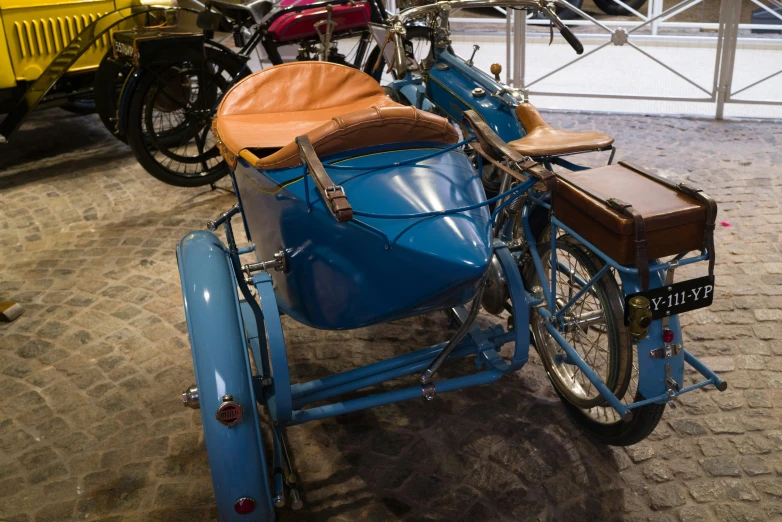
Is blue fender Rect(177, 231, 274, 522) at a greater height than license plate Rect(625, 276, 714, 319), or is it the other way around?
license plate Rect(625, 276, 714, 319)

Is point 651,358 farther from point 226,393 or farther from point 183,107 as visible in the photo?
point 183,107

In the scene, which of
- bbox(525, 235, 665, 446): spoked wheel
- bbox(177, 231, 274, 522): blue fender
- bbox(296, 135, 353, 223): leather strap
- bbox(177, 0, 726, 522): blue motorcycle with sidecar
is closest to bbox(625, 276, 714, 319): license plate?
bbox(177, 0, 726, 522): blue motorcycle with sidecar

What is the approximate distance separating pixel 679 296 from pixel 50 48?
17.0 ft

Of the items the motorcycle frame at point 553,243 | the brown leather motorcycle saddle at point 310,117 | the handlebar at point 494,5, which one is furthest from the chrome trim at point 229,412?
the handlebar at point 494,5

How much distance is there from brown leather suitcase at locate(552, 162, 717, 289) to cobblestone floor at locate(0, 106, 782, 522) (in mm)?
860

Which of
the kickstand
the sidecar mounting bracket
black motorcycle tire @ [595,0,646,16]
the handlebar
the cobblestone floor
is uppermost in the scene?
the handlebar

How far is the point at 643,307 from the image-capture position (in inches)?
83.7

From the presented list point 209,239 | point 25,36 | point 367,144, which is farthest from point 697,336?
point 25,36

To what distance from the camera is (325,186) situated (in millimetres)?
2148

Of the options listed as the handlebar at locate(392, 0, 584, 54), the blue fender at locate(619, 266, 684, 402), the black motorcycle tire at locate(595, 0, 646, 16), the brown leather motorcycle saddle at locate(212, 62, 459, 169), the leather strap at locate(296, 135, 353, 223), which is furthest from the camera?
the black motorcycle tire at locate(595, 0, 646, 16)

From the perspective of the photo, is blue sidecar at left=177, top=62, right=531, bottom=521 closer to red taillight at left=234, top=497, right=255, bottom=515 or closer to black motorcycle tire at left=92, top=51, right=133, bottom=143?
red taillight at left=234, top=497, right=255, bottom=515

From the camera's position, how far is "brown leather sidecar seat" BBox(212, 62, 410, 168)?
10.2ft

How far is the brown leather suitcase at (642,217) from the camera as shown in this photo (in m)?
2.15

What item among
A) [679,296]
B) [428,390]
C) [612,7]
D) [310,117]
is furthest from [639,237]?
[612,7]
